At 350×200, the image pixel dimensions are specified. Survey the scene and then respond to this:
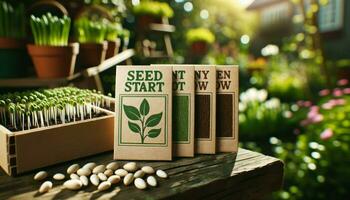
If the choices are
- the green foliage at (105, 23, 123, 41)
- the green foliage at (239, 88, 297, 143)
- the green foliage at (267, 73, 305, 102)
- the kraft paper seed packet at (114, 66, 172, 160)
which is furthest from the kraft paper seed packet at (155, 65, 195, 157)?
the green foliage at (267, 73, 305, 102)

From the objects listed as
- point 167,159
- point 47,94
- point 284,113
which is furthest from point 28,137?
point 284,113

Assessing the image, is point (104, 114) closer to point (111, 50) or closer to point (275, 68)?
point (111, 50)

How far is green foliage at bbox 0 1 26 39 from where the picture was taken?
177 centimetres

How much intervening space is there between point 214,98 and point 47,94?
0.60 metres

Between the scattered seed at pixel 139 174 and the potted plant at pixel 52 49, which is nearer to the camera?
the scattered seed at pixel 139 174

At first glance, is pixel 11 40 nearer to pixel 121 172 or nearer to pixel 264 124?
pixel 121 172

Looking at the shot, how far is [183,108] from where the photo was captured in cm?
116

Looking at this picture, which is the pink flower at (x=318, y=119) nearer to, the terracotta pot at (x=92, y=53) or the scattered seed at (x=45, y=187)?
the terracotta pot at (x=92, y=53)

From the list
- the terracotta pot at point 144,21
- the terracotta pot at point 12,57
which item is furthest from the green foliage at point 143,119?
the terracotta pot at point 144,21

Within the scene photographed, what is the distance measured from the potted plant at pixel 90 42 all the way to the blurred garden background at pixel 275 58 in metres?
0.02

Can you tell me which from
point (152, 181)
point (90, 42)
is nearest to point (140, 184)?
point (152, 181)

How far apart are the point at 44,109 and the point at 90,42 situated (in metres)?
1.08

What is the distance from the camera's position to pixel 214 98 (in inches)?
46.5

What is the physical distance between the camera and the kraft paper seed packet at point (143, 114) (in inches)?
44.8
